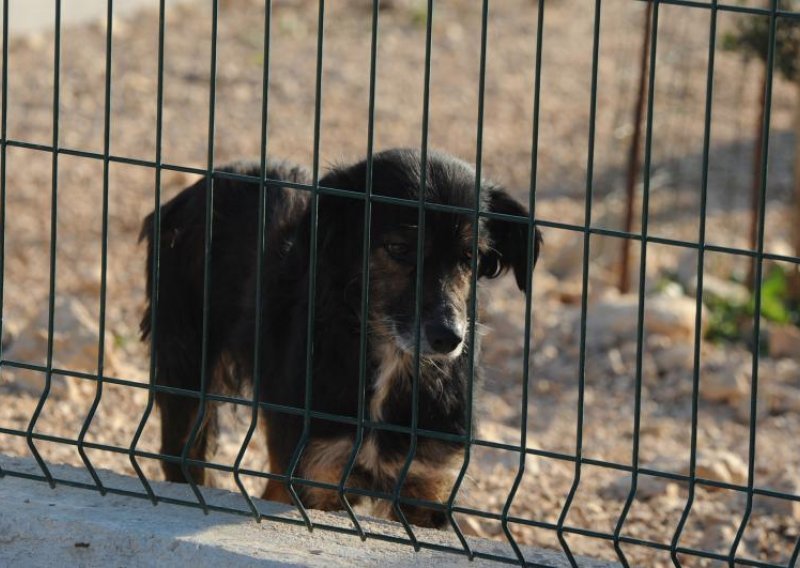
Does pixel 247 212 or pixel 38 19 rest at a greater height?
pixel 38 19

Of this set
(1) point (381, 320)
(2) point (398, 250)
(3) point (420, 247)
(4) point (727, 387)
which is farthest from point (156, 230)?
(4) point (727, 387)

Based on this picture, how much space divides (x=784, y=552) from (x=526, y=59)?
9240 mm

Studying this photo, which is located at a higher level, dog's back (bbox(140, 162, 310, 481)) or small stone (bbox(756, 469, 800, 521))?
dog's back (bbox(140, 162, 310, 481))

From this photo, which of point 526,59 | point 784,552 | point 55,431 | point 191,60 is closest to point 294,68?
point 191,60

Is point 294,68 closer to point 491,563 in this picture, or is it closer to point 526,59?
point 526,59

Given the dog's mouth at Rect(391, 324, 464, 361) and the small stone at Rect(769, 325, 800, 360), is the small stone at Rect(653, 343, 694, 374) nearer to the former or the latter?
the small stone at Rect(769, 325, 800, 360)

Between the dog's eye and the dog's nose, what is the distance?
307 millimetres

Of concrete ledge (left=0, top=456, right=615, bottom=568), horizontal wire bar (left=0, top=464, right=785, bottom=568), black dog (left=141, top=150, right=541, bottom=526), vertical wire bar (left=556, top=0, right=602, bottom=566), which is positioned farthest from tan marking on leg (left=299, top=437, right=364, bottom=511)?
vertical wire bar (left=556, top=0, right=602, bottom=566)

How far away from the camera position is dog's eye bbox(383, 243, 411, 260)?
4914mm

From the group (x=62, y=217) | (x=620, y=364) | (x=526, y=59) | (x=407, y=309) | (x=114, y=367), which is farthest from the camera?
(x=526, y=59)

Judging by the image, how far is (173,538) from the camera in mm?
4277

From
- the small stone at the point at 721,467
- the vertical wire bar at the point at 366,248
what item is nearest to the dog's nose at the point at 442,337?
the vertical wire bar at the point at 366,248

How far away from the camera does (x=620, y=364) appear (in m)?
8.37

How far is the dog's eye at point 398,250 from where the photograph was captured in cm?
491
